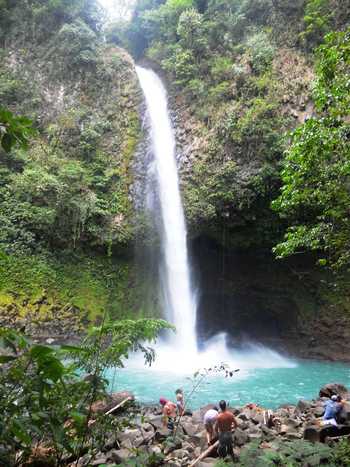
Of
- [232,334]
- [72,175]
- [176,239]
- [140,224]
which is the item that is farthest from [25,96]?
[232,334]

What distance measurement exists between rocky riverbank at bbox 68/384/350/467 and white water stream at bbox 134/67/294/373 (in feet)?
23.3

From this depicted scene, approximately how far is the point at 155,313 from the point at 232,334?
12.0 ft

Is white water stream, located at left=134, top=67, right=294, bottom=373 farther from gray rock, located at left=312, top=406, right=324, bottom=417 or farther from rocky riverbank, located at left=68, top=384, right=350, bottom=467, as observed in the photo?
rocky riverbank, located at left=68, top=384, right=350, bottom=467

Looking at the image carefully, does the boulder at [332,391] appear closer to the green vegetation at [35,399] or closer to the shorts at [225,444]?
the shorts at [225,444]

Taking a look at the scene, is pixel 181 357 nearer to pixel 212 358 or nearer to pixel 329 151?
pixel 212 358

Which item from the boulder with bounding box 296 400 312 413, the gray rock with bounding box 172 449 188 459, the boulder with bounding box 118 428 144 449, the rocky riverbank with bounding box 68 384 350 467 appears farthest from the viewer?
the boulder with bounding box 296 400 312 413

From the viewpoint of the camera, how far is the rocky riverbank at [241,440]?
4.40 meters

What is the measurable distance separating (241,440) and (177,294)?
10.9m

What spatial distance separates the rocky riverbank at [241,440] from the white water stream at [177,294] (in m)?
7.11

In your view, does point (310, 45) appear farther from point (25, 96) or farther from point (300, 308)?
point (25, 96)

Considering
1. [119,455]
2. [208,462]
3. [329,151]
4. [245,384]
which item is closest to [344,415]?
[208,462]

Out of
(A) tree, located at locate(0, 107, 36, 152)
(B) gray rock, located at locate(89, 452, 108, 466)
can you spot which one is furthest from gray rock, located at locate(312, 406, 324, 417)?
(A) tree, located at locate(0, 107, 36, 152)

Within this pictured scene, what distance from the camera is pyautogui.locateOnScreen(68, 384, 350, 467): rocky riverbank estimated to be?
4.40m

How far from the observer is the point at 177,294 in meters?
16.4
